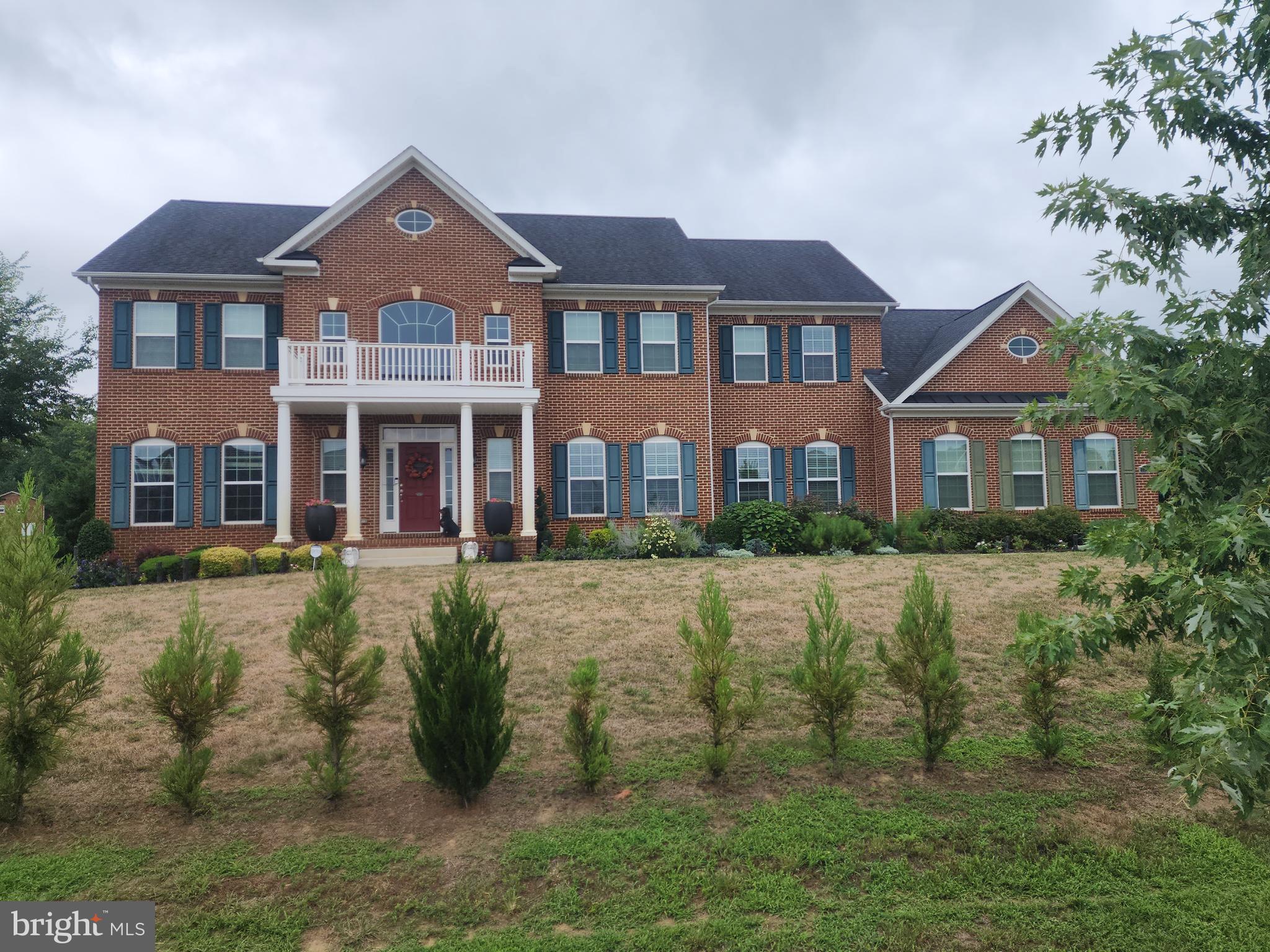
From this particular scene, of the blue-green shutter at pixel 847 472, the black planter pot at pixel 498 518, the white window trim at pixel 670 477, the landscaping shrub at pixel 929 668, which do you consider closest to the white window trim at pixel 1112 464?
the blue-green shutter at pixel 847 472

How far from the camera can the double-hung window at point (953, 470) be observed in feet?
63.6

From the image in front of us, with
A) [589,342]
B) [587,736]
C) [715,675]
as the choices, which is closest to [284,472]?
[589,342]

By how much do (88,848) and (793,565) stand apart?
11.2m

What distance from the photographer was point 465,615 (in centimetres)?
552

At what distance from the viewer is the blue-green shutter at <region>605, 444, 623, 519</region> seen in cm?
1891

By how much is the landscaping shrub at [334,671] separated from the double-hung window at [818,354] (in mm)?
16695

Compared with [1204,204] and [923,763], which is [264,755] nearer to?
[923,763]

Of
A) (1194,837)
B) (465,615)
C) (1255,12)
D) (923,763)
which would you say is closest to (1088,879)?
(1194,837)

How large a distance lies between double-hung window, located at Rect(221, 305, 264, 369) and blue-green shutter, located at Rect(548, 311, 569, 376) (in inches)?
266

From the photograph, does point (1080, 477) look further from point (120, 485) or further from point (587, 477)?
point (120, 485)

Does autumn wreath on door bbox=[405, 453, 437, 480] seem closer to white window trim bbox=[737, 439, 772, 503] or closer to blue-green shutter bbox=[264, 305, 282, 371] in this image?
blue-green shutter bbox=[264, 305, 282, 371]

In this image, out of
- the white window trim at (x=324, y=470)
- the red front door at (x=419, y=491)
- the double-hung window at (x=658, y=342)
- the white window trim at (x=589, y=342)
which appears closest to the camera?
the white window trim at (x=324, y=470)

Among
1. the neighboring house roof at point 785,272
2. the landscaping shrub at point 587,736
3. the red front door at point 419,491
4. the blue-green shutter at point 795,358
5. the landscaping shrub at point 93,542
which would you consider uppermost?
the neighboring house roof at point 785,272

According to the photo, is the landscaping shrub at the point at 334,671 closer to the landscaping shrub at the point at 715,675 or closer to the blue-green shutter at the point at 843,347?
the landscaping shrub at the point at 715,675
